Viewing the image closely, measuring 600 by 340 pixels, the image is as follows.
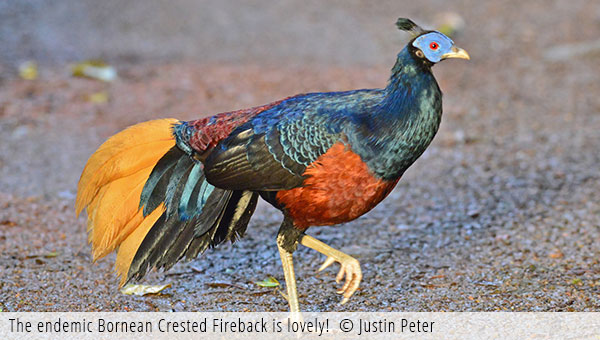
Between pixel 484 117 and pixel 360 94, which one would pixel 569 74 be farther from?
pixel 360 94

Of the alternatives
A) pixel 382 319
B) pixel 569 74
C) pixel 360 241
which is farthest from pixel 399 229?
pixel 569 74

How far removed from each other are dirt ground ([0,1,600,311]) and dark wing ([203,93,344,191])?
2.93 feet

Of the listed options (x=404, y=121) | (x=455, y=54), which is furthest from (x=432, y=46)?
(x=404, y=121)

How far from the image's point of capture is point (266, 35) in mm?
10992

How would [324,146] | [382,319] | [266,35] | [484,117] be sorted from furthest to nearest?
[266,35], [484,117], [382,319], [324,146]

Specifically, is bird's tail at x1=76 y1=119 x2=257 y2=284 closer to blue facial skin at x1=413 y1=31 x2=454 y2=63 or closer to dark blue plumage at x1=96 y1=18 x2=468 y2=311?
dark blue plumage at x1=96 y1=18 x2=468 y2=311

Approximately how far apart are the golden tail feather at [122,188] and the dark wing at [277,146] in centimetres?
46

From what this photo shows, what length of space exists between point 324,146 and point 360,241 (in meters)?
1.77

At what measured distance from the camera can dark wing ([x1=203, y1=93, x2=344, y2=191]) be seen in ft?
11.7
